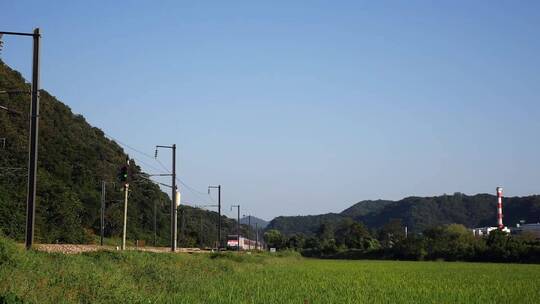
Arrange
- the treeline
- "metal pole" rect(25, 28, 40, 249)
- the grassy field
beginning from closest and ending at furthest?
the grassy field
"metal pole" rect(25, 28, 40, 249)
the treeline

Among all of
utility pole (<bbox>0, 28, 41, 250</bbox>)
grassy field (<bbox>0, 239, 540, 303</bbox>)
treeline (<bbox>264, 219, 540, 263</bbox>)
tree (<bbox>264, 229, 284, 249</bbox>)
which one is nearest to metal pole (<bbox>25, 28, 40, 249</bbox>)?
utility pole (<bbox>0, 28, 41, 250</bbox>)

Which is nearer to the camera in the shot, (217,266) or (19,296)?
(19,296)

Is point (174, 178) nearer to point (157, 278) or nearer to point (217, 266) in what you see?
point (217, 266)

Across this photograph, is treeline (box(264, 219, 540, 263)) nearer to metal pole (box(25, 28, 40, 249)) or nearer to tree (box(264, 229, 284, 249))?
tree (box(264, 229, 284, 249))

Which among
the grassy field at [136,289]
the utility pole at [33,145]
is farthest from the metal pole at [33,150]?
the grassy field at [136,289]

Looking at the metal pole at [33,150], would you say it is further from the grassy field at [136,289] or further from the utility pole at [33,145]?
the grassy field at [136,289]

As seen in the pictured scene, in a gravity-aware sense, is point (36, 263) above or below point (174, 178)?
below

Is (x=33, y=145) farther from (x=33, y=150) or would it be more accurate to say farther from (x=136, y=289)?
(x=136, y=289)

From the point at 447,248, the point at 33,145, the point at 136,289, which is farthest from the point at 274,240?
the point at 136,289

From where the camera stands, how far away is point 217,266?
33188mm

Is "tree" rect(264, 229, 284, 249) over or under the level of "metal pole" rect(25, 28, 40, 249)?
under

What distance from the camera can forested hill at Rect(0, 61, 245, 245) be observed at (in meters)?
52.5

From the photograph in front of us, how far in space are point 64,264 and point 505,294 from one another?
13887mm

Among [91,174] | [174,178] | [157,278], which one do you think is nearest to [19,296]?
[157,278]
